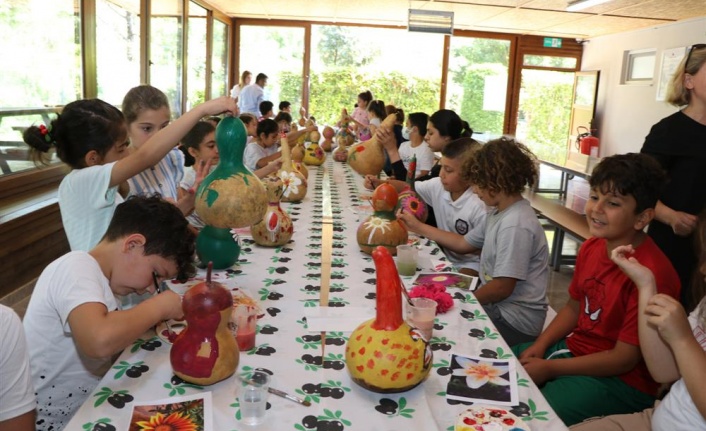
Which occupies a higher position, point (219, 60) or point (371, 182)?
point (219, 60)

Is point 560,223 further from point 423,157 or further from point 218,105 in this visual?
point 218,105

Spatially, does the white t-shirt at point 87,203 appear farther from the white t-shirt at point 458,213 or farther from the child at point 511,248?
the white t-shirt at point 458,213

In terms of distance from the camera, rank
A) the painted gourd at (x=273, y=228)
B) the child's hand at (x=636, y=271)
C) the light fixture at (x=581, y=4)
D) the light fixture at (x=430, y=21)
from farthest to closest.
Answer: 1. the light fixture at (x=430, y=21)
2. the light fixture at (x=581, y=4)
3. the painted gourd at (x=273, y=228)
4. the child's hand at (x=636, y=271)

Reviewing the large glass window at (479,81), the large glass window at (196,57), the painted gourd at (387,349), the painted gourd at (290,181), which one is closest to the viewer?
the painted gourd at (387,349)

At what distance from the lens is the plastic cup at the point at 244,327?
4.45 feet

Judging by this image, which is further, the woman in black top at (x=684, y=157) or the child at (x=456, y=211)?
the child at (x=456, y=211)

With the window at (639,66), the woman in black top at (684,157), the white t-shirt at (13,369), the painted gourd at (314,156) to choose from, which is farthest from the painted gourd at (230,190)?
the window at (639,66)

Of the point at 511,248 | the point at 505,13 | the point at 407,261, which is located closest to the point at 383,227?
the point at 407,261

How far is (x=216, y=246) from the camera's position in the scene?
1.89 m

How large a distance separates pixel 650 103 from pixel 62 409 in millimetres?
10095

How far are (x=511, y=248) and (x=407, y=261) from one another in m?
0.41

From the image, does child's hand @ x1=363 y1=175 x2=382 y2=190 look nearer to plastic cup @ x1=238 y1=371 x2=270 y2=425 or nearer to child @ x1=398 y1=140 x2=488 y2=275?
child @ x1=398 y1=140 x2=488 y2=275

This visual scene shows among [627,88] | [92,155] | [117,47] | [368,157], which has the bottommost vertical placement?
[368,157]

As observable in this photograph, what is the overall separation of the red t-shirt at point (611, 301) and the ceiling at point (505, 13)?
662 cm
